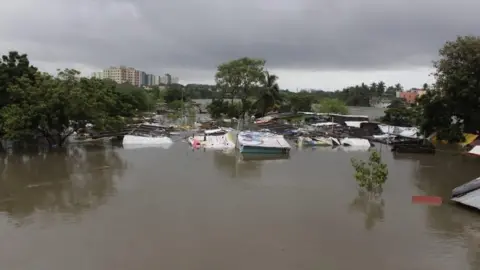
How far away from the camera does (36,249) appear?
10.6m

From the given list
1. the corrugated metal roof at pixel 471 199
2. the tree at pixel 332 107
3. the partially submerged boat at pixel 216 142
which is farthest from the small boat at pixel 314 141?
the tree at pixel 332 107

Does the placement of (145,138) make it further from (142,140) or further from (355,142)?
(355,142)

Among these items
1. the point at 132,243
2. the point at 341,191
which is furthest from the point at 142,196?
the point at 341,191

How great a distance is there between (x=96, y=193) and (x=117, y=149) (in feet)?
42.1

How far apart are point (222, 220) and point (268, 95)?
142 feet

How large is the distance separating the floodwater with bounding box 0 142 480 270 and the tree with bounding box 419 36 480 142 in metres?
7.96

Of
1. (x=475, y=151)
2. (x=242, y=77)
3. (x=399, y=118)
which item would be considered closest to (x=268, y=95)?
(x=242, y=77)

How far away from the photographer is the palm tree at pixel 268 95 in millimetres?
55625

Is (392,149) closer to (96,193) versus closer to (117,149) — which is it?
(117,149)

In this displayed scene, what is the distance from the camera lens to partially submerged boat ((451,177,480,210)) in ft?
47.0

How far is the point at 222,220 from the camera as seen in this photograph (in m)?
13.1

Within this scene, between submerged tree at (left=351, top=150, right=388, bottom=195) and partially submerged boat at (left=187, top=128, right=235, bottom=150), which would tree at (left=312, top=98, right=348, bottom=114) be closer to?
partially submerged boat at (left=187, top=128, right=235, bottom=150)

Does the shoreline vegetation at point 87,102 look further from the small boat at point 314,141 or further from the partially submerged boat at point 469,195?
the partially submerged boat at point 469,195

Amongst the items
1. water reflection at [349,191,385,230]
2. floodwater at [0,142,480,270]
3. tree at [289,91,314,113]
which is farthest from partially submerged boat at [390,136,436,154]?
tree at [289,91,314,113]
